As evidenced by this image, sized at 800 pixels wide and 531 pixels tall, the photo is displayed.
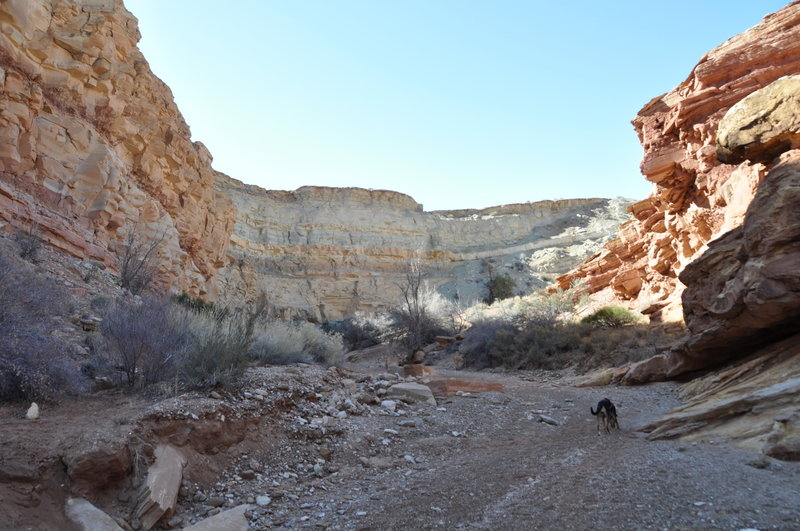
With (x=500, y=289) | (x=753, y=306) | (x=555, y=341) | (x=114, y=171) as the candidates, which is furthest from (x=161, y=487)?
(x=500, y=289)

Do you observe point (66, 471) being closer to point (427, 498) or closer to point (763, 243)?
point (427, 498)

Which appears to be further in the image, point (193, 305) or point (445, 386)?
point (193, 305)

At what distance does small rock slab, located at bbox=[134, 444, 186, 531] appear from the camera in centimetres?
308

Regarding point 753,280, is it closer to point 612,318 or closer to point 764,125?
point 764,125

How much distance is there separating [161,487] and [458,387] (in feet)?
19.3

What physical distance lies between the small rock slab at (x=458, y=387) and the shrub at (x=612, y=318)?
24.5 feet

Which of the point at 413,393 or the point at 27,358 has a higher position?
the point at 27,358

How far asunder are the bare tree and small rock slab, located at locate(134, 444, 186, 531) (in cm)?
992

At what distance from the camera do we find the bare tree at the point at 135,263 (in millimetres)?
12703

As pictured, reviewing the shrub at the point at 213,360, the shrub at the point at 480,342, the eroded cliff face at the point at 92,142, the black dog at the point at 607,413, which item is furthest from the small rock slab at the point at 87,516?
the shrub at the point at 480,342

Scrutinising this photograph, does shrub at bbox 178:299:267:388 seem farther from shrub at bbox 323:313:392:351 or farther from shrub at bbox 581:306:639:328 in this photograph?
shrub at bbox 323:313:392:351

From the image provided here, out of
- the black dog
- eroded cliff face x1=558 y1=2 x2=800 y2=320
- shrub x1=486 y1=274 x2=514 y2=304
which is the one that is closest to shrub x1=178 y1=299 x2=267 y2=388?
the black dog

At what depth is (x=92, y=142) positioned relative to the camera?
14.4 metres

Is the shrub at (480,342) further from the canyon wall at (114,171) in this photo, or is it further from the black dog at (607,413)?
the canyon wall at (114,171)
